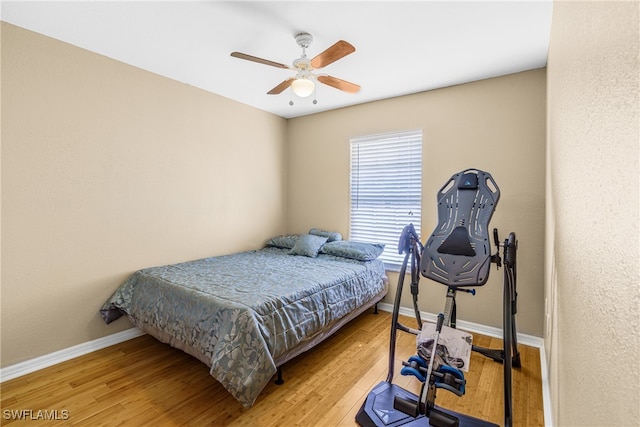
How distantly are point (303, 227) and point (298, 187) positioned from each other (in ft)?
2.06

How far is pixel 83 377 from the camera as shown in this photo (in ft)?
7.70

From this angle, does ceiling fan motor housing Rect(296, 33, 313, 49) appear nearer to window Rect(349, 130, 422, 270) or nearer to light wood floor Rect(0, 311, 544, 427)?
window Rect(349, 130, 422, 270)

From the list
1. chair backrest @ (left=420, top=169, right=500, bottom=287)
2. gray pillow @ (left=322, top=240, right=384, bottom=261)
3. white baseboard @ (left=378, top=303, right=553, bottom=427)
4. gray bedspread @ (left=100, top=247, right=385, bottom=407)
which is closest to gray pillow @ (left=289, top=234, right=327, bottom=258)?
gray pillow @ (left=322, top=240, right=384, bottom=261)

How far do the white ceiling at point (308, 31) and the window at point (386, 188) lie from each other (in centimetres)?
82

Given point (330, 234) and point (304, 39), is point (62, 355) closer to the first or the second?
point (330, 234)

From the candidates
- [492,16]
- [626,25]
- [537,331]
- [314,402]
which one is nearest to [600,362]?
[626,25]

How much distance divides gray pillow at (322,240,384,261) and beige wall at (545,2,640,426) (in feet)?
8.00

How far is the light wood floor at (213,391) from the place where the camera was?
1.92 meters

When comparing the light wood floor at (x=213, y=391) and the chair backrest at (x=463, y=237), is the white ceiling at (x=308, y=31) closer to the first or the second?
the chair backrest at (x=463, y=237)

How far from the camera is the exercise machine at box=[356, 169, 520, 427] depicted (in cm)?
174

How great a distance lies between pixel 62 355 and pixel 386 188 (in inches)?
143

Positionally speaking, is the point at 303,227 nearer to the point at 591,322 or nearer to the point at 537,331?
the point at 537,331

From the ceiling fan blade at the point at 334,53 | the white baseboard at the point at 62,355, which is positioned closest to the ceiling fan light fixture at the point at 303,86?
the ceiling fan blade at the point at 334,53

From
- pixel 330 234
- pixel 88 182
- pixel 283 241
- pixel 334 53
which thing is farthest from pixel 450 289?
pixel 88 182
